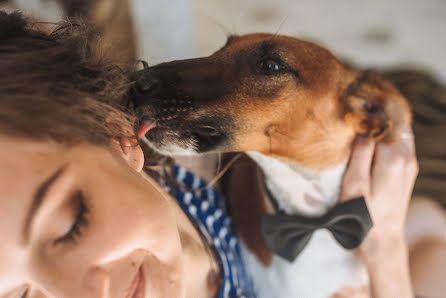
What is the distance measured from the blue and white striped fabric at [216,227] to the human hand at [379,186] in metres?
0.35

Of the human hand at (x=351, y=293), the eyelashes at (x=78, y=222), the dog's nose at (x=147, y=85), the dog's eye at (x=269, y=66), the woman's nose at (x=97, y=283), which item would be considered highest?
the dog's eye at (x=269, y=66)

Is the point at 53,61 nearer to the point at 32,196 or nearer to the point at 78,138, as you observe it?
the point at 78,138

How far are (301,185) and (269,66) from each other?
1.12 feet

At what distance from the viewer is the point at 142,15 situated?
2.25 metres

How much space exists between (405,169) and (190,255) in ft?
2.16

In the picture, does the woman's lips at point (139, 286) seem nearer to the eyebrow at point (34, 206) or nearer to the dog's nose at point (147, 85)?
the eyebrow at point (34, 206)

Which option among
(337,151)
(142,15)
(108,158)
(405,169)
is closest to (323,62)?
(337,151)

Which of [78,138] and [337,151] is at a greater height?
[78,138]

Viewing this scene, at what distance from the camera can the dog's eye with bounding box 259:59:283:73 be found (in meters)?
0.98

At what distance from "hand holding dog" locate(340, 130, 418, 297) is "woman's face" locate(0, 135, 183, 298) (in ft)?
2.04

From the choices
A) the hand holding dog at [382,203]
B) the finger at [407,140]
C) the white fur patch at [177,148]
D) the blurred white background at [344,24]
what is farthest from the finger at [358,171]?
the blurred white background at [344,24]

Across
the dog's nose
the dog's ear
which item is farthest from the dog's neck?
the dog's nose

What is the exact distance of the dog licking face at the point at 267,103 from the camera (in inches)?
34.3

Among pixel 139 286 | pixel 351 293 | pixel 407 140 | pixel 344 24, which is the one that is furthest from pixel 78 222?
pixel 344 24
